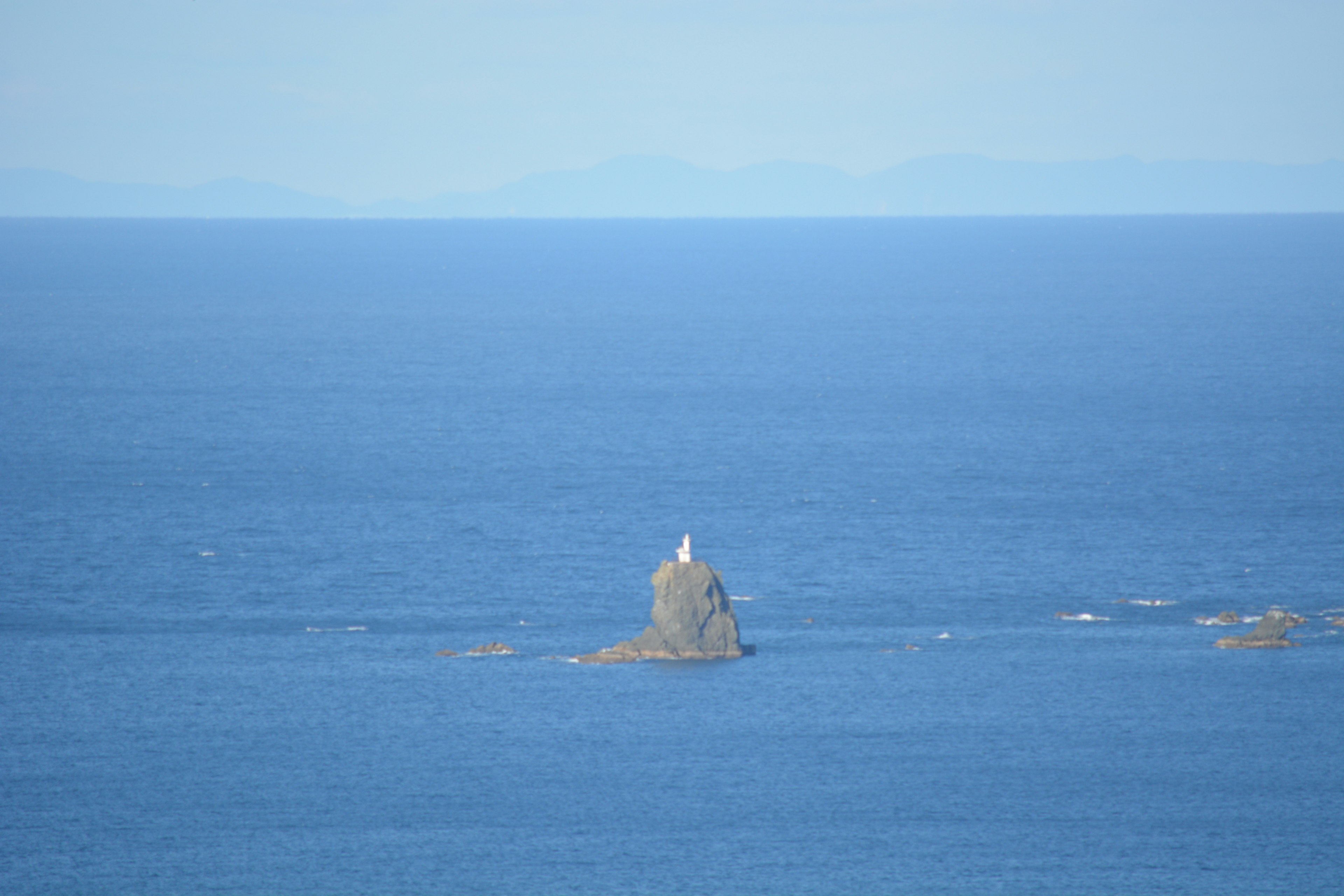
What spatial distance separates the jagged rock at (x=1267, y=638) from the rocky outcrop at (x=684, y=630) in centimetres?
2770

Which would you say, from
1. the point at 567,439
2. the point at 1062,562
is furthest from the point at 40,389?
the point at 1062,562

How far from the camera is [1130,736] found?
7881 centimetres

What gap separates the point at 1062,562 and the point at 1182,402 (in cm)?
6956

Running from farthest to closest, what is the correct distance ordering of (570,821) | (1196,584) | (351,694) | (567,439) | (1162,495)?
(567,439) → (1162,495) → (1196,584) → (351,694) → (570,821)

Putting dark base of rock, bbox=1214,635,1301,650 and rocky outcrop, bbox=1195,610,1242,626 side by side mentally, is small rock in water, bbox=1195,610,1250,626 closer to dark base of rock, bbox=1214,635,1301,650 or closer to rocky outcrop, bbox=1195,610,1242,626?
rocky outcrop, bbox=1195,610,1242,626

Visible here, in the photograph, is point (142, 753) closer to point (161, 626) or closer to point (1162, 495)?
point (161, 626)

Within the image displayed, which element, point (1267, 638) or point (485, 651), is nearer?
point (1267, 638)

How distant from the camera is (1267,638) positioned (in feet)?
292

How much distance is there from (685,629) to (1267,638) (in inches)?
1322

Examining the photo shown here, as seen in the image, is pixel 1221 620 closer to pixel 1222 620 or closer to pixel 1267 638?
pixel 1222 620

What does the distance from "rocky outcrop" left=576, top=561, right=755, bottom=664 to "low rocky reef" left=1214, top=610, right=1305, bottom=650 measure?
27621mm

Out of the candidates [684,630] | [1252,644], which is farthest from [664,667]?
[1252,644]

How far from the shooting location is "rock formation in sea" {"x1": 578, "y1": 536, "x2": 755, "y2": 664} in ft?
291

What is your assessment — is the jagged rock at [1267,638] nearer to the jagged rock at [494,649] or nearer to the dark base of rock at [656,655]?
the dark base of rock at [656,655]
